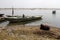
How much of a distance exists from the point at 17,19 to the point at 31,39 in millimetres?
26741

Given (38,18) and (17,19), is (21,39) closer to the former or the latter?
(17,19)

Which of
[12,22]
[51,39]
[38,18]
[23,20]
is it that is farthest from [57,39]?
[38,18]

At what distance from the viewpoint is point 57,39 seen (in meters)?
18.8

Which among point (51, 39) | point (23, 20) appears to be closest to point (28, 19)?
point (23, 20)

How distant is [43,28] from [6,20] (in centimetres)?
1917

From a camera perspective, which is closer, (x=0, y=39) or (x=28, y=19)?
(x=0, y=39)

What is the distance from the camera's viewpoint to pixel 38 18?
56.3m

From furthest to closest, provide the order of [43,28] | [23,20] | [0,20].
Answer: [23,20] < [0,20] < [43,28]

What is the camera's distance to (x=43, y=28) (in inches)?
1030

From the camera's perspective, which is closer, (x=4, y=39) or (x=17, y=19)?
(x=4, y=39)

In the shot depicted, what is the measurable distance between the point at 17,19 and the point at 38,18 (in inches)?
537

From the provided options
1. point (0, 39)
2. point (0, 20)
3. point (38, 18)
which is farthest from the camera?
point (38, 18)

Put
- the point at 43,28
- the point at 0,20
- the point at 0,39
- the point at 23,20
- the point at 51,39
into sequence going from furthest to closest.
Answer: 1. the point at 23,20
2. the point at 0,20
3. the point at 43,28
4. the point at 51,39
5. the point at 0,39

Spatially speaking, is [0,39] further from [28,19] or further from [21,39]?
[28,19]
